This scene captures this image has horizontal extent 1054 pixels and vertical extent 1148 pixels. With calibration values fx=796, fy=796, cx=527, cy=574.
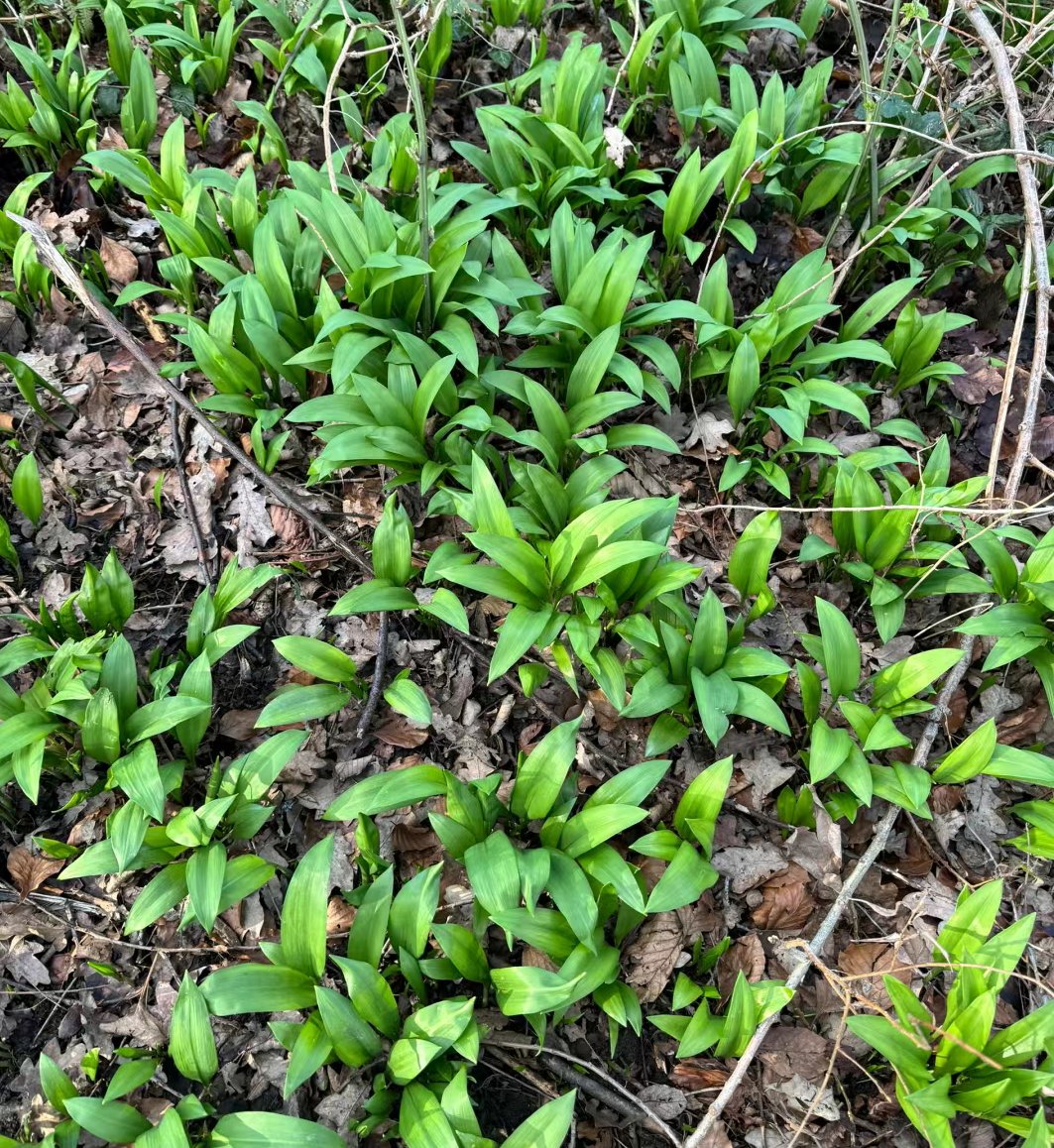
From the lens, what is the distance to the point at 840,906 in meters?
1.92

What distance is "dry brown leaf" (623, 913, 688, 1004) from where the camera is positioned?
1.88 metres

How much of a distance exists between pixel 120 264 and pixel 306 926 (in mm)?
2398

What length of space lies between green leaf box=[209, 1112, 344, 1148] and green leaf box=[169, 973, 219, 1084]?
168 millimetres

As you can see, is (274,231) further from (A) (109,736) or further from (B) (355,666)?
(A) (109,736)

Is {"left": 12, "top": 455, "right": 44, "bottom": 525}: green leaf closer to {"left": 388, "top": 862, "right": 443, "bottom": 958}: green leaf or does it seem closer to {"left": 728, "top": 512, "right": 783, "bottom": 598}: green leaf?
{"left": 388, "top": 862, "right": 443, "bottom": 958}: green leaf

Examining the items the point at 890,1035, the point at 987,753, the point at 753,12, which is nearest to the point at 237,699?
the point at 890,1035

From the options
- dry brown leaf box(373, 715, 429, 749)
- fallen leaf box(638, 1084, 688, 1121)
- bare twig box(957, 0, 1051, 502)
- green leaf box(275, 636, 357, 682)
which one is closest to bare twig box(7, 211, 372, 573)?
green leaf box(275, 636, 357, 682)

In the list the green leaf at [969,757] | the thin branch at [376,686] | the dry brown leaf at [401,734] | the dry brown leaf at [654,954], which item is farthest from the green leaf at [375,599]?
the green leaf at [969,757]

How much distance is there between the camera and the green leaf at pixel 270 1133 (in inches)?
58.9

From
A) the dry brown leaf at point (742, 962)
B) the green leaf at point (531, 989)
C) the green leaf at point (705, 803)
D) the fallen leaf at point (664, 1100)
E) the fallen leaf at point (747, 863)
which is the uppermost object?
the green leaf at point (705, 803)

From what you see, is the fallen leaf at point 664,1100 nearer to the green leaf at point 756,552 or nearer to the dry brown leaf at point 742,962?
the dry brown leaf at point 742,962

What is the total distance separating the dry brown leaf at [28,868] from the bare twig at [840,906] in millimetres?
1615

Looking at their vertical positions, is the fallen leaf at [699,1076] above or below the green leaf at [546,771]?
below

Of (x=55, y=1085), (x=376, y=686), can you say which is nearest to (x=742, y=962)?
(x=376, y=686)
